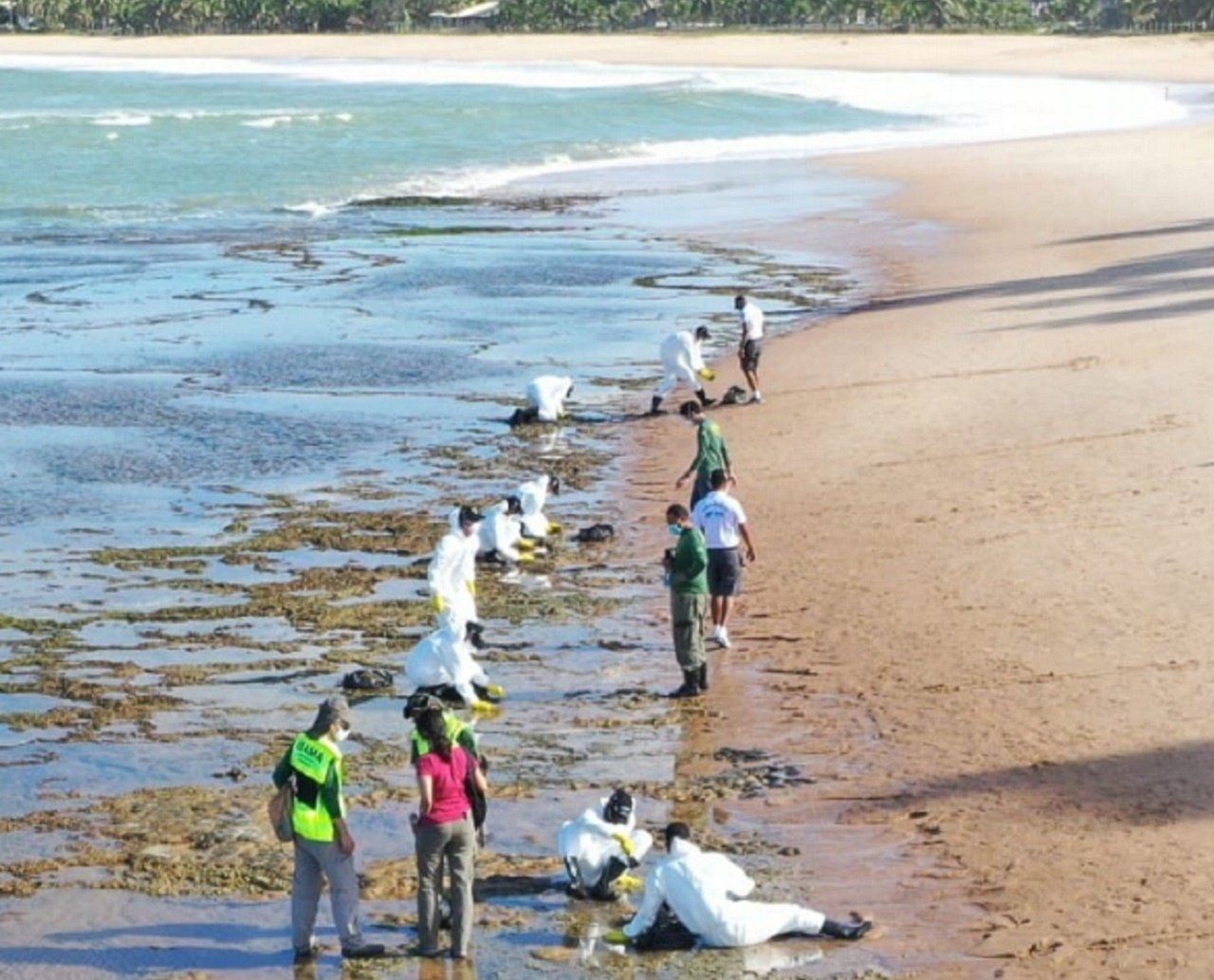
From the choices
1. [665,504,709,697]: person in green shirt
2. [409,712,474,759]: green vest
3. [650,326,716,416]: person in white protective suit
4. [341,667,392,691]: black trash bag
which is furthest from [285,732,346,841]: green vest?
[650,326,716,416]: person in white protective suit

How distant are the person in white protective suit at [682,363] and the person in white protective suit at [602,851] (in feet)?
45.1

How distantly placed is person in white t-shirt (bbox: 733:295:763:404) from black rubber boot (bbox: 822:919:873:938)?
48.6 feet

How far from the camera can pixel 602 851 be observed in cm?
1187

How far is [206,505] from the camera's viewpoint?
2155cm

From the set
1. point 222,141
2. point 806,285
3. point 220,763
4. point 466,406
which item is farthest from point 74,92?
point 220,763

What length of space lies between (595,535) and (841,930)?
350 inches

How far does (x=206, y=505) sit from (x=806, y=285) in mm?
16235

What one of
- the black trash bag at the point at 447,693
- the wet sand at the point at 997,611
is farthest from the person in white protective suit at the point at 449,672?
the wet sand at the point at 997,611

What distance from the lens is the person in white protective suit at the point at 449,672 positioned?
15.0 m

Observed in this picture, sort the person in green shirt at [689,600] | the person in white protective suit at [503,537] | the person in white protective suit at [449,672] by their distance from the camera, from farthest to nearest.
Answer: the person in white protective suit at [503,537] < the person in green shirt at [689,600] < the person in white protective suit at [449,672]

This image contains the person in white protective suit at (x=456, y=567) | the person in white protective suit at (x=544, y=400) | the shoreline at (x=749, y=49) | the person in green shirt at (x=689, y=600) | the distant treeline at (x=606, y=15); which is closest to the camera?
the person in green shirt at (x=689, y=600)

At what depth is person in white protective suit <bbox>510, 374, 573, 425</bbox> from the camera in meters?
25.0

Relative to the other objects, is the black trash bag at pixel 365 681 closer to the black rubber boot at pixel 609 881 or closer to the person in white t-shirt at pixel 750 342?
the black rubber boot at pixel 609 881

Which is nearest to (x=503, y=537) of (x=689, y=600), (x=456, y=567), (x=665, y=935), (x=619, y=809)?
(x=456, y=567)
